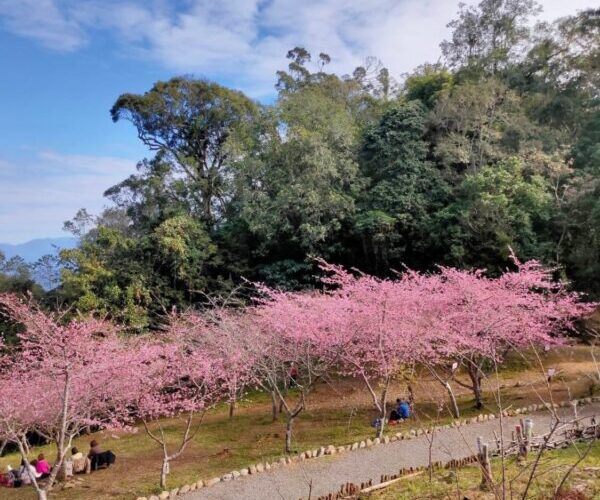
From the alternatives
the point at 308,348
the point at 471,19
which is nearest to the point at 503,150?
the point at 471,19

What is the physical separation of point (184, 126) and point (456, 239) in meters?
15.7

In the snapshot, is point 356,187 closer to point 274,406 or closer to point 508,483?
point 274,406

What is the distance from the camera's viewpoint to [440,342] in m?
14.1

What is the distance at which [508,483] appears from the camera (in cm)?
682

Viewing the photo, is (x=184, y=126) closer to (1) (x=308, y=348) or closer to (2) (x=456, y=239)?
(2) (x=456, y=239)

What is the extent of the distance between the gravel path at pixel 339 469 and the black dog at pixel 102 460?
14.9 ft

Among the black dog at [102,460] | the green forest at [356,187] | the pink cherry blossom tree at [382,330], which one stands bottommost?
the black dog at [102,460]

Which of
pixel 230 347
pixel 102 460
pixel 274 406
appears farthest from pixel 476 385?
pixel 102 460

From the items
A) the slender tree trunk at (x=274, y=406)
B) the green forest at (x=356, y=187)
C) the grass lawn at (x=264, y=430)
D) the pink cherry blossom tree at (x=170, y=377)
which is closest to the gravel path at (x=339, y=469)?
the grass lawn at (x=264, y=430)

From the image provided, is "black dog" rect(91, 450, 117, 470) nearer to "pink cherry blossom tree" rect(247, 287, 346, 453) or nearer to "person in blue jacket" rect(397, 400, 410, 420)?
"pink cherry blossom tree" rect(247, 287, 346, 453)

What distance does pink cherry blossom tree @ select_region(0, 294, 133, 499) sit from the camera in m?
9.04

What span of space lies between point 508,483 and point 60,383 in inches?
373

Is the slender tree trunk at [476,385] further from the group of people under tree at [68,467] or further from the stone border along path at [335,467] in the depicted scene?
the group of people under tree at [68,467]

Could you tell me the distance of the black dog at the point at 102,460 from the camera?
12383mm
